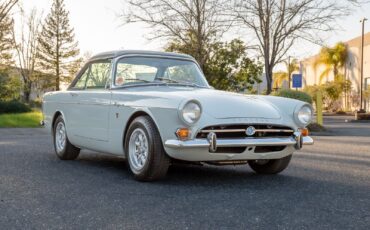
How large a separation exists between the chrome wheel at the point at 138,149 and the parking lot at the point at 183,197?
0.20 m

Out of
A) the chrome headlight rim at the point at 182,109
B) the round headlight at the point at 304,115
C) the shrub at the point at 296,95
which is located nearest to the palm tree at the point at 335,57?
the shrub at the point at 296,95

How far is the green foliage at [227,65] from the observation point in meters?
26.0

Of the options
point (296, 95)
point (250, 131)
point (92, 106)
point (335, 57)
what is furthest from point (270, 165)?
point (335, 57)

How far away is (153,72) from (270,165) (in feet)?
6.27

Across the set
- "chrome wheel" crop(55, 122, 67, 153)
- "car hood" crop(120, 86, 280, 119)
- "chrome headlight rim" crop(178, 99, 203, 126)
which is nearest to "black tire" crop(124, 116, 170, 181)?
"car hood" crop(120, 86, 280, 119)

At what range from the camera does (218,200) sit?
15.8 feet

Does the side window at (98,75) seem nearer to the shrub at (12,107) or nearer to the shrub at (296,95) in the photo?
the shrub at (296,95)

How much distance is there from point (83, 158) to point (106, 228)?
4772mm

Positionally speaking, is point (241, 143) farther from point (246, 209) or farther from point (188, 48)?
point (188, 48)

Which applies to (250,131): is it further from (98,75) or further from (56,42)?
(56,42)

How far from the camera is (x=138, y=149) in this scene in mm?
6047

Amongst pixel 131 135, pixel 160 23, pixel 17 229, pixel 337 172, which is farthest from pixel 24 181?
pixel 160 23

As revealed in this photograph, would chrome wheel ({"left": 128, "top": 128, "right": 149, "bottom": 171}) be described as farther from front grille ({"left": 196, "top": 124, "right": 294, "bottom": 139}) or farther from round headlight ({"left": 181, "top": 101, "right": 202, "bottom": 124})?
front grille ({"left": 196, "top": 124, "right": 294, "bottom": 139})

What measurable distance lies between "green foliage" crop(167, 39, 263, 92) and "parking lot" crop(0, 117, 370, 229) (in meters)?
18.7
